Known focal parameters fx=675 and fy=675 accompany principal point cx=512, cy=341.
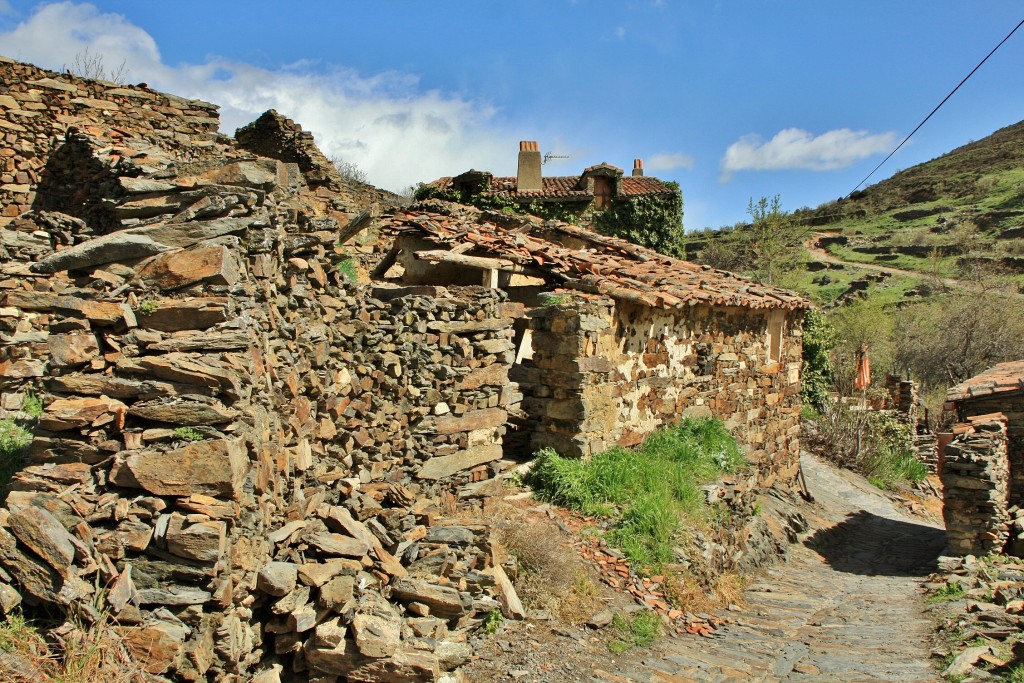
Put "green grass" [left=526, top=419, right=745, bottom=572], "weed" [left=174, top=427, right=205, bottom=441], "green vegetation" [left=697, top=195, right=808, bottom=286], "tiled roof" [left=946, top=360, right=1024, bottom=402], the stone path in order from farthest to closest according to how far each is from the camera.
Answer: "green vegetation" [left=697, top=195, right=808, bottom=286]
"tiled roof" [left=946, top=360, right=1024, bottom=402]
"green grass" [left=526, top=419, right=745, bottom=572]
the stone path
"weed" [left=174, top=427, right=205, bottom=441]

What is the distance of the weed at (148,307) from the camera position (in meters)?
4.03

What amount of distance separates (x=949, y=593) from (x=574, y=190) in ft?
54.2

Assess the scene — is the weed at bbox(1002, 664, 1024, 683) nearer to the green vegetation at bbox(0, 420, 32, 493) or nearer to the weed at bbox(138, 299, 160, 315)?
the weed at bbox(138, 299, 160, 315)

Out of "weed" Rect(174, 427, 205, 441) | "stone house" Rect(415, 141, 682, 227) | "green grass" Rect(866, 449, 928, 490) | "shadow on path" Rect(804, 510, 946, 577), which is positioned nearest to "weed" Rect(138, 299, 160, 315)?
"weed" Rect(174, 427, 205, 441)

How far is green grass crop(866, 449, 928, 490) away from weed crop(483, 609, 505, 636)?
1497 cm

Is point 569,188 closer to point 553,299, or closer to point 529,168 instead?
Result: point 529,168

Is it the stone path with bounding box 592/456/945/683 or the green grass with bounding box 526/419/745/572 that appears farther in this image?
the green grass with bounding box 526/419/745/572

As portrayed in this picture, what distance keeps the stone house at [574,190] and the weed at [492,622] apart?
15.8 m

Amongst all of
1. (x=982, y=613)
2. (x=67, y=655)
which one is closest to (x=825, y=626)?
(x=982, y=613)

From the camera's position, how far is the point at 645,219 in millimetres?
22453

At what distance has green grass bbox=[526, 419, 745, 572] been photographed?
718 centimetres

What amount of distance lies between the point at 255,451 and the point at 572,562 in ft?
11.2

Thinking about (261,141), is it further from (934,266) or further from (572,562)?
(934,266)

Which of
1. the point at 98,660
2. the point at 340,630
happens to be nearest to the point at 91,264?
the point at 98,660
